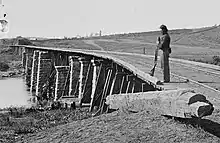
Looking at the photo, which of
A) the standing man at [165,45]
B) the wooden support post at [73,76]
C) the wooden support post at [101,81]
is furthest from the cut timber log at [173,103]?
the wooden support post at [73,76]

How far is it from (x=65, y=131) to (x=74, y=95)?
17904 millimetres

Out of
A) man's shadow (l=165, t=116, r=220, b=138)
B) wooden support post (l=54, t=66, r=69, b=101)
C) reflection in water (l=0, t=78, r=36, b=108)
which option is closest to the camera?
man's shadow (l=165, t=116, r=220, b=138)

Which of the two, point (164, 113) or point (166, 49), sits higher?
point (166, 49)

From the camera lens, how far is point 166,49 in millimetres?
11156

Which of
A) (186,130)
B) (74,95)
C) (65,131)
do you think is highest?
(186,130)

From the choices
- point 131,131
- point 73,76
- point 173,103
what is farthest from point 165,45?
point 73,76

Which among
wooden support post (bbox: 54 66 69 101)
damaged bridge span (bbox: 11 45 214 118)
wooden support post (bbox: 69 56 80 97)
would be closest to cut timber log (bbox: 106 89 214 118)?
damaged bridge span (bbox: 11 45 214 118)

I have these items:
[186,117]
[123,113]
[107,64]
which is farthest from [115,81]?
[186,117]

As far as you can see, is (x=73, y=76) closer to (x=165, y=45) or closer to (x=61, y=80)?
(x=61, y=80)

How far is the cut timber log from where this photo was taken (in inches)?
231

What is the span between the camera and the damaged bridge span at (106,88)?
6.32 metres

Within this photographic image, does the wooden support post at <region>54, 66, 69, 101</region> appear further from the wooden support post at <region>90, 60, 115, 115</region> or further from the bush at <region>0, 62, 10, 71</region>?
the bush at <region>0, 62, 10, 71</region>

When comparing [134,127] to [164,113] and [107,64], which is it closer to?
[164,113]

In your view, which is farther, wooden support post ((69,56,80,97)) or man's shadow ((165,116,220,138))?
wooden support post ((69,56,80,97))
